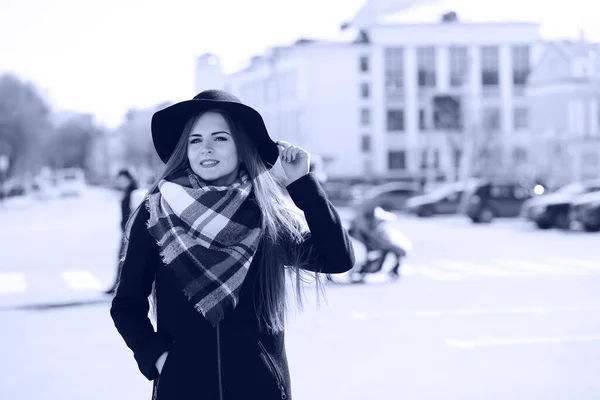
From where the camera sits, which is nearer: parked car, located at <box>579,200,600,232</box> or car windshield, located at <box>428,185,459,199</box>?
parked car, located at <box>579,200,600,232</box>

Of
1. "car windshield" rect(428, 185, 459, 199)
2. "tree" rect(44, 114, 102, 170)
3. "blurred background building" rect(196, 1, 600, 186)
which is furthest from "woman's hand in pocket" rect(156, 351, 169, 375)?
"tree" rect(44, 114, 102, 170)

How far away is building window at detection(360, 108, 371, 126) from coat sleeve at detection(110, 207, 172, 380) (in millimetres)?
76903

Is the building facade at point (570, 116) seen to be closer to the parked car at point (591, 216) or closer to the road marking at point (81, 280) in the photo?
the parked car at point (591, 216)

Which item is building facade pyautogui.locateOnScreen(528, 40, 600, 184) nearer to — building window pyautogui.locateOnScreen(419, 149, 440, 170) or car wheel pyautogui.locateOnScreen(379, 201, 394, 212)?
building window pyautogui.locateOnScreen(419, 149, 440, 170)

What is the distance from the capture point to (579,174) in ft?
207

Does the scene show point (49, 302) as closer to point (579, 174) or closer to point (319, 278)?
point (319, 278)

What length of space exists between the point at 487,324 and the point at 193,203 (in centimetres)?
813

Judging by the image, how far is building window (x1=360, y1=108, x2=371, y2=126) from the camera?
80.1 m

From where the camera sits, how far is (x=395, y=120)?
8031cm

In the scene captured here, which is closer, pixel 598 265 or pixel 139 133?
pixel 598 265

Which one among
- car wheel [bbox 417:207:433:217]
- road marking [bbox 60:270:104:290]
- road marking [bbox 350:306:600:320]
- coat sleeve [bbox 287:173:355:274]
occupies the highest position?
coat sleeve [bbox 287:173:355:274]

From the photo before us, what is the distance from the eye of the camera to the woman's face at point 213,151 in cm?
355

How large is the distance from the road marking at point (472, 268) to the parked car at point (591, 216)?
30.8 feet

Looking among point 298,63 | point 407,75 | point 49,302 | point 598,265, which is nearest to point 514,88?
point 407,75
